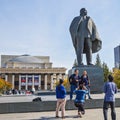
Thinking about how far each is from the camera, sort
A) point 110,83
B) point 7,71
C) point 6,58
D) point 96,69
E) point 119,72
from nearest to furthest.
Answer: point 110,83, point 96,69, point 119,72, point 7,71, point 6,58

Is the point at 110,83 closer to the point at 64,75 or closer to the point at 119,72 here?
the point at 119,72

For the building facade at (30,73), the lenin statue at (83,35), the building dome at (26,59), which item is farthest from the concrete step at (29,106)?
the building dome at (26,59)

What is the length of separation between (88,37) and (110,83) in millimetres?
8037

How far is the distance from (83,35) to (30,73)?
381ft

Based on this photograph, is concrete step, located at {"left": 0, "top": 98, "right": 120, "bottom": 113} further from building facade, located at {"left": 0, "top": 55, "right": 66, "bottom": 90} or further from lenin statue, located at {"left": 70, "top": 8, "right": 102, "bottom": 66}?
building facade, located at {"left": 0, "top": 55, "right": 66, "bottom": 90}

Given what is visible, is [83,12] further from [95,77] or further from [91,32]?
[95,77]

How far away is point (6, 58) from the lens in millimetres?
158000

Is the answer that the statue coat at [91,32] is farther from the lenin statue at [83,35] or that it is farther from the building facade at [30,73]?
the building facade at [30,73]

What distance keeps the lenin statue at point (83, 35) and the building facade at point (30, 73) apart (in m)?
115

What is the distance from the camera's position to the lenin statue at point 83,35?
17.0m

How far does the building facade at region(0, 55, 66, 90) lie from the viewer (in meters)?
131

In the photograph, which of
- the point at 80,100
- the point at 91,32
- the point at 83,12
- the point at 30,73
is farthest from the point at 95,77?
the point at 30,73

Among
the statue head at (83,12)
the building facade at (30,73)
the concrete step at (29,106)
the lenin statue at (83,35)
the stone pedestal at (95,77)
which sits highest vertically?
the building facade at (30,73)

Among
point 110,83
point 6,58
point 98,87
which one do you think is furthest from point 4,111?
point 6,58
